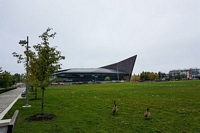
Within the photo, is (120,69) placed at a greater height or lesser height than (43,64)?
greater

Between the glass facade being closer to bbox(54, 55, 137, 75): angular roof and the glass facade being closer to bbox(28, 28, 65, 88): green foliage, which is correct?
bbox(54, 55, 137, 75): angular roof

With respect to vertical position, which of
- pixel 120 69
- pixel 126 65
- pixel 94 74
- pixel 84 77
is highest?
pixel 126 65

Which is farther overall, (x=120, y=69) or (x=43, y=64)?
(x=120, y=69)

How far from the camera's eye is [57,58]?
8922 mm

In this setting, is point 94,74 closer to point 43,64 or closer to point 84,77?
point 84,77

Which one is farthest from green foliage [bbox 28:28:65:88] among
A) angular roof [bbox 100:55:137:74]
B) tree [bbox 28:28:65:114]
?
angular roof [bbox 100:55:137:74]

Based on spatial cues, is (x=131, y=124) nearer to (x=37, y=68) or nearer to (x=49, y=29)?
(x=37, y=68)

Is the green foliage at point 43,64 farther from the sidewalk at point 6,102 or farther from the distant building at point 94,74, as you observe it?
the distant building at point 94,74

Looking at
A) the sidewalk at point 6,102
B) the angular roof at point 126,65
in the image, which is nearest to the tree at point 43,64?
the sidewalk at point 6,102

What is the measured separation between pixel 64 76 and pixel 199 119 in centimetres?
11307

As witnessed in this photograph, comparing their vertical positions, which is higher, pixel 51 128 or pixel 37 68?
pixel 37 68

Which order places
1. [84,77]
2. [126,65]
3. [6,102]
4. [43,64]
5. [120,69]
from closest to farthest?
[43,64], [6,102], [84,77], [126,65], [120,69]

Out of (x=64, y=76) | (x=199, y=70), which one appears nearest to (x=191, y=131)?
(x=64, y=76)

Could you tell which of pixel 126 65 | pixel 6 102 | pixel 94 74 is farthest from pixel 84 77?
pixel 6 102
